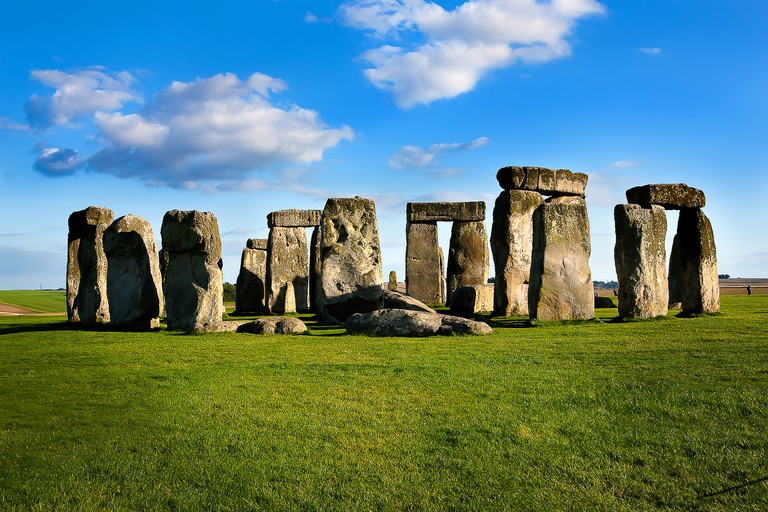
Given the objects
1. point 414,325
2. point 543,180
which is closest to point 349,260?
point 414,325

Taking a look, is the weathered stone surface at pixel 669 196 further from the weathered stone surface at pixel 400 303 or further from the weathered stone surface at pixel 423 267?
the weathered stone surface at pixel 423 267

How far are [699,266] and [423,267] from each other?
9.05 meters

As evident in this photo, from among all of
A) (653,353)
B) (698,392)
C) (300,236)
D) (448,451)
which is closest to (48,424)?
(448,451)

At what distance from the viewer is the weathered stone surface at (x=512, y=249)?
14.7m

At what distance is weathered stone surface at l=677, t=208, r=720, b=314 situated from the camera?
514 inches

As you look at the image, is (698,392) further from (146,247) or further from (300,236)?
(300,236)

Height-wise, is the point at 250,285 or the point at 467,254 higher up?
the point at 467,254

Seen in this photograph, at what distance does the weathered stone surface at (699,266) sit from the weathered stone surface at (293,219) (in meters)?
11.5

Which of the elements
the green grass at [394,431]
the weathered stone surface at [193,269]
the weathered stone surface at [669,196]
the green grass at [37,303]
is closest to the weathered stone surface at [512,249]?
the weathered stone surface at [669,196]

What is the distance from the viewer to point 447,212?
66.9 feet

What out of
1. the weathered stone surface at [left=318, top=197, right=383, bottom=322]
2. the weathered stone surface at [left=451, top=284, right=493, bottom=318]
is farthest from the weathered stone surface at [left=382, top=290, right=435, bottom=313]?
the weathered stone surface at [left=451, top=284, right=493, bottom=318]

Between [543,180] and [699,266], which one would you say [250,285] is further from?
[699,266]

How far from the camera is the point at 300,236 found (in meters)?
19.9

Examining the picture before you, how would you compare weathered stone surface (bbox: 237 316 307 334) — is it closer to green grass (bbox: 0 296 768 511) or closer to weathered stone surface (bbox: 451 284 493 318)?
green grass (bbox: 0 296 768 511)
